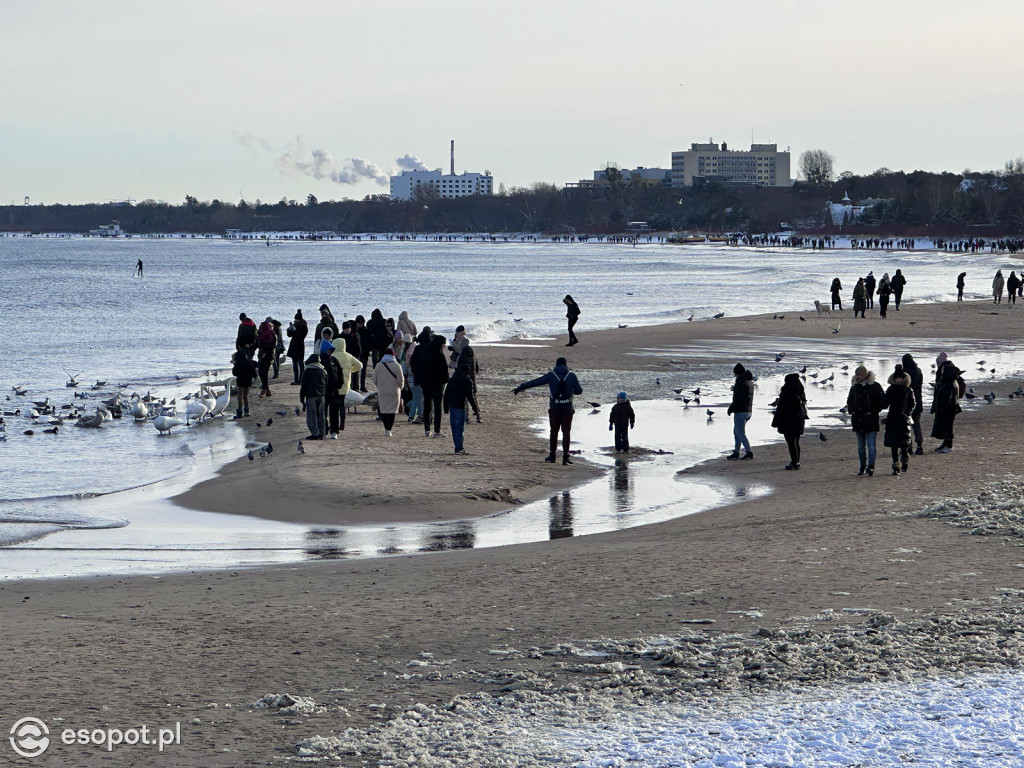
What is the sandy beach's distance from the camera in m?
6.41

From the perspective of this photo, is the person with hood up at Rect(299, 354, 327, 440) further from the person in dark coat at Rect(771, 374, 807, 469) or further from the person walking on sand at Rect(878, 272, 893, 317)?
the person walking on sand at Rect(878, 272, 893, 317)

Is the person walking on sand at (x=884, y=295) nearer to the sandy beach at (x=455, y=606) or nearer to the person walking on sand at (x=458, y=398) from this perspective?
the sandy beach at (x=455, y=606)

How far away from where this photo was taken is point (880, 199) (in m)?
189

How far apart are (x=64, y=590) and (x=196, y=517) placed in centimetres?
336

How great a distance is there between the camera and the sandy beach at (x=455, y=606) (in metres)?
6.41

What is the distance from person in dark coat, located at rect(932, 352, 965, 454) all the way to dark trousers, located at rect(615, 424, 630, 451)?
150 inches

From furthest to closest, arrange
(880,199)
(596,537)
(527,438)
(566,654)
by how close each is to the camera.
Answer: (880,199) → (527,438) → (596,537) → (566,654)

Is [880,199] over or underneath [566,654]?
over

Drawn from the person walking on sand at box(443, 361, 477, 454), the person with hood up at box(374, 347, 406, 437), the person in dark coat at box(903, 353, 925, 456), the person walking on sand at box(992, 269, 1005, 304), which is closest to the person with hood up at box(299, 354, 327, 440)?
the person with hood up at box(374, 347, 406, 437)

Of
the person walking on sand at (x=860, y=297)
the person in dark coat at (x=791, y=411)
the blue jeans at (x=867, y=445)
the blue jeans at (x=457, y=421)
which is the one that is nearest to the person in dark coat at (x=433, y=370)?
the blue jeans at (x=457, y=421)

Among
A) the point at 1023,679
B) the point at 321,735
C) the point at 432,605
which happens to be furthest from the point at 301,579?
the point at 1023,679

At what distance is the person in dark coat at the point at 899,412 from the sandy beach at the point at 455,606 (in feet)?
1.16

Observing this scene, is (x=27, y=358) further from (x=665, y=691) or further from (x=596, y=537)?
(x=665, y=691)

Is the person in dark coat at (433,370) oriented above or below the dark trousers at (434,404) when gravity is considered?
above
